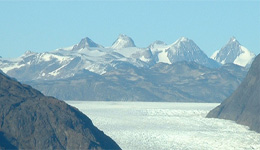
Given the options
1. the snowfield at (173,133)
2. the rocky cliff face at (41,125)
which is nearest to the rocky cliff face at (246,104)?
the snowfield at (173,133)

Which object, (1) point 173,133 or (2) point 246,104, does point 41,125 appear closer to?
(1) point 173,133

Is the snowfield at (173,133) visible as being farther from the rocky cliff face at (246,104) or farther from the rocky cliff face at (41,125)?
the rocky cliff face at (41,125)

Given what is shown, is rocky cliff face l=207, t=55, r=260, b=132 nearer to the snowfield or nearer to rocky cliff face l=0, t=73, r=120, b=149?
the snowfield

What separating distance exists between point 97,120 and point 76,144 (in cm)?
4875

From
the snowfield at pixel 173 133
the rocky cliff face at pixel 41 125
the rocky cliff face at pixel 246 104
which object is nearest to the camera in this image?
the rocky cliff face at pixel 41 125

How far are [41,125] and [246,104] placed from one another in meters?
69.7

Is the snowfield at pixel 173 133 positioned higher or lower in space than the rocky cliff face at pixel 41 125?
lower

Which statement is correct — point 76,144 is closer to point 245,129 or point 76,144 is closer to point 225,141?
point 225,141

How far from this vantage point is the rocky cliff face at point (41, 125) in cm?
9212

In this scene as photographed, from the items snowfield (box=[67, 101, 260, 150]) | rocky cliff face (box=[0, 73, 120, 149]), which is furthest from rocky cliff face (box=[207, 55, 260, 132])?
rocky cliff face (box=[0, 73, 120, 149])

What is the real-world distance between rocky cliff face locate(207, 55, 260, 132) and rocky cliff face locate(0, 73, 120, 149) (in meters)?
50.5

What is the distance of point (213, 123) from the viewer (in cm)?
14838

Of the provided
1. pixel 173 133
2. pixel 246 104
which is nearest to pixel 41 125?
pixel 173 133

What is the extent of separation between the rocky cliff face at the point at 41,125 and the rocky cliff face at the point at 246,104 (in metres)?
50.5
